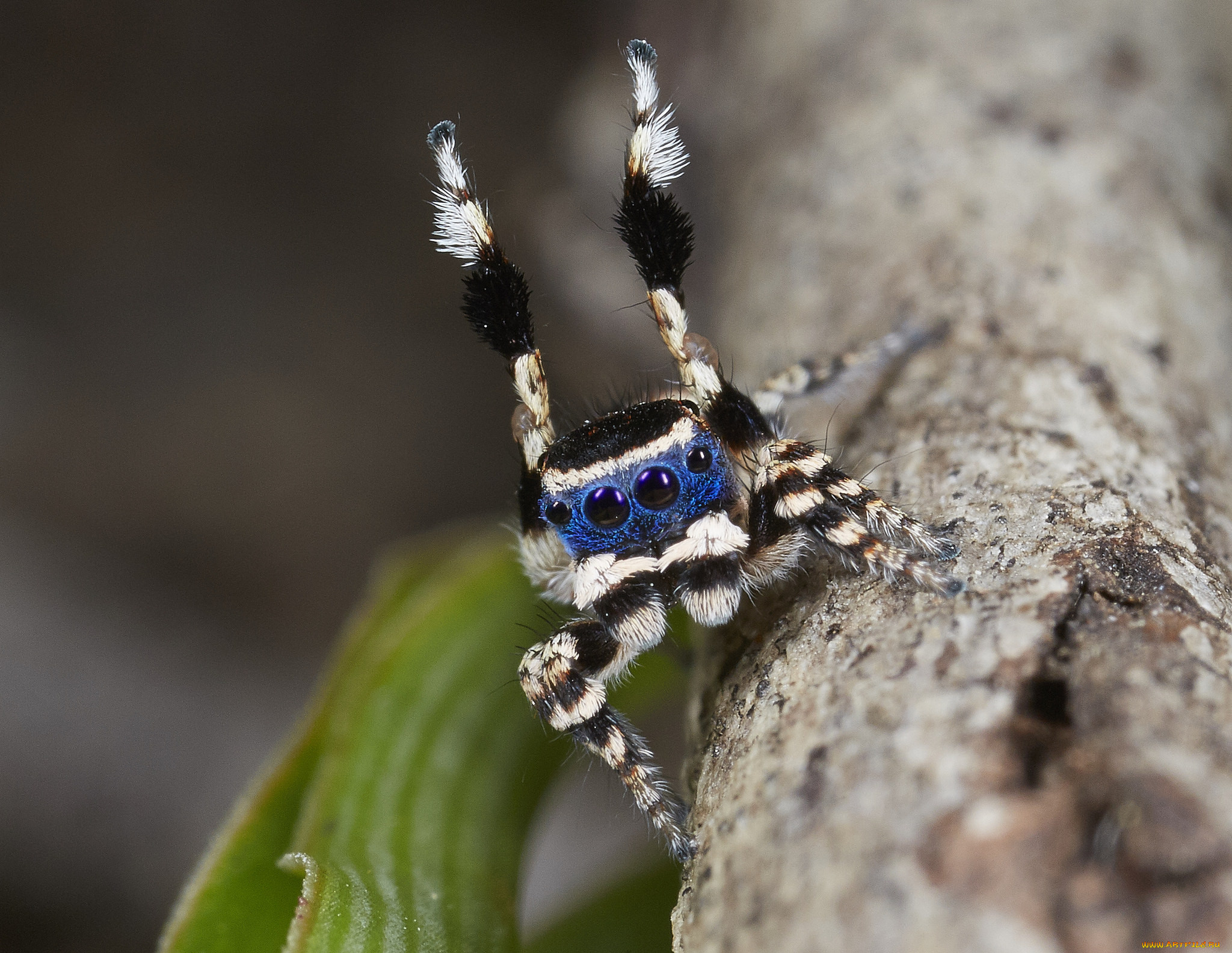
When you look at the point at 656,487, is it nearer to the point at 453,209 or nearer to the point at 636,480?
the point at 636,480

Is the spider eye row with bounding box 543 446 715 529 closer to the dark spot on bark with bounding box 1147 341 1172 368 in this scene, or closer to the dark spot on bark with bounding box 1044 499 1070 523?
the dark spot on bark with bounding box 1044 499 1070 523

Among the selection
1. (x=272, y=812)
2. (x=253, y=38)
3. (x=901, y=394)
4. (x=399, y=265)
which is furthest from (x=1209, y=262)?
(x=253, y=38)

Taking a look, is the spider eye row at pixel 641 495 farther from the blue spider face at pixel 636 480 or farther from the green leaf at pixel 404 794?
the green leaf at pixel 404 794

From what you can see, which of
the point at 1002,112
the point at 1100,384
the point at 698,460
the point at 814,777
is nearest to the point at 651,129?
the point at 698,460

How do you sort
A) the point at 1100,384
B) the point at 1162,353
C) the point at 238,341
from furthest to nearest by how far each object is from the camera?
1. the point at 238,341
2. the point at 1162,353
3. the point at 1100,384

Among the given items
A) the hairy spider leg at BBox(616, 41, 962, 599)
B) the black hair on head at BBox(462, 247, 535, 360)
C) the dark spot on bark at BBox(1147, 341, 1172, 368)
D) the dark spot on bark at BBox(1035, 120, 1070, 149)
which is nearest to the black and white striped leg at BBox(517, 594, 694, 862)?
the hairy spider leg at BBox(616, 41, 962, 599)

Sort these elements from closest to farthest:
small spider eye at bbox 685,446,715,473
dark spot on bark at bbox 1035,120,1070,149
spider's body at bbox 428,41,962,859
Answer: spider's body at bbox 428,41,962,859
small spider eye at bbox 685,446,715,473
dark spot on bark at bbox 1035,120,1070,149
